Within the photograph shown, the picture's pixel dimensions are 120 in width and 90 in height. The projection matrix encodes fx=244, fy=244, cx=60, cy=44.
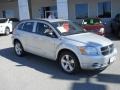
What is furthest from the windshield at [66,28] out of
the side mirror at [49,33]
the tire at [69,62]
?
the tire at [69,62]

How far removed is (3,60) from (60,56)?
10.2 feet

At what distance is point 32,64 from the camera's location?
8906 mm

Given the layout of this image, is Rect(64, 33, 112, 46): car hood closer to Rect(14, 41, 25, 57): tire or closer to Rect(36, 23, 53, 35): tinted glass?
Rect(36, 23, 53, 35): tinted glass

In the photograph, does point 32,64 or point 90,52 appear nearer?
point 90,52

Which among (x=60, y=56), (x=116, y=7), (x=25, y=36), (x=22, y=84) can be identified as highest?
(x=116, y=7)

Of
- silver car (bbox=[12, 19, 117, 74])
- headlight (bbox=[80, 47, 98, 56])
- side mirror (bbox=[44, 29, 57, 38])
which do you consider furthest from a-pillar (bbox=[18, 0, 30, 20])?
headlight (bbox=[80, 47, 98, 56])

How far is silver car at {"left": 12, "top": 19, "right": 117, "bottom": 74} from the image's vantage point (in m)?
7.02

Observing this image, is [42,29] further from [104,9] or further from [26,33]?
[104,9]

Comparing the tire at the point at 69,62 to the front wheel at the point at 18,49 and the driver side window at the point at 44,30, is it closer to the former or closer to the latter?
the driver side window at the point at 44,30

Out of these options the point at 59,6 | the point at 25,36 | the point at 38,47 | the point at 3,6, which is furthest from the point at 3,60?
the point at 3,6

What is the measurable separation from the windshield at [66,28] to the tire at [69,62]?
78 cm

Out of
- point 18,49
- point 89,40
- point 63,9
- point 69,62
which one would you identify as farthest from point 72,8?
point 69,62

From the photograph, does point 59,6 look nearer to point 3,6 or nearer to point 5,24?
point 5,24

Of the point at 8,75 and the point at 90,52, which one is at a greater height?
the point at 90,52
